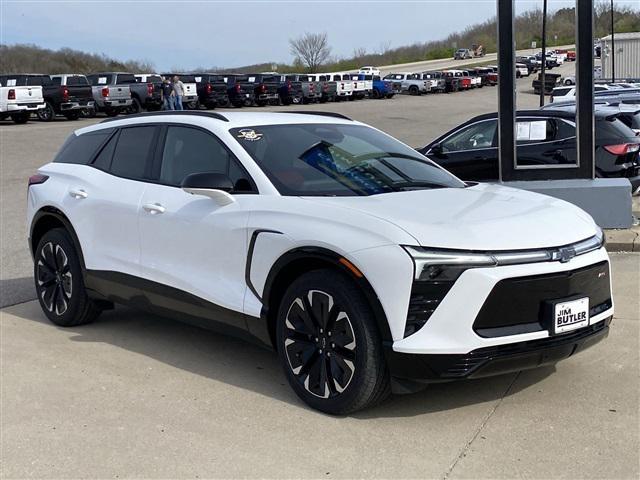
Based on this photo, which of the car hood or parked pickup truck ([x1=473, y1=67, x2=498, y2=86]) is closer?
the car hood

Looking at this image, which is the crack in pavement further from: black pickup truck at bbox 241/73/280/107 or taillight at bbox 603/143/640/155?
black pickup truck at bbox 241/73/280/107

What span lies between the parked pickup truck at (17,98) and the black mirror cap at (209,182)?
87.3 ft

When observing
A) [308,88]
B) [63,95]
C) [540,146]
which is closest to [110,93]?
[63,95]

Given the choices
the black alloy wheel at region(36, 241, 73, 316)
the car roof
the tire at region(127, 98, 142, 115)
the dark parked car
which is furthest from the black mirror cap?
the tire at region(127, 98, 142, 115)

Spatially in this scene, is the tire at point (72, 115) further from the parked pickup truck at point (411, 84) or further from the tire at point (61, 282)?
the parked pickup truck at point (411, 84)

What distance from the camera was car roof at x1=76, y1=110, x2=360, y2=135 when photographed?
205 inches

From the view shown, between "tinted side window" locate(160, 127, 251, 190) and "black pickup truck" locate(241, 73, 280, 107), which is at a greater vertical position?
"black pickup truck" locate(241, 73, 280, 107)

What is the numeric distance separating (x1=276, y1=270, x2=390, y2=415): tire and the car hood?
46cm

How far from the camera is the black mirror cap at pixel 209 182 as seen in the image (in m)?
4.66

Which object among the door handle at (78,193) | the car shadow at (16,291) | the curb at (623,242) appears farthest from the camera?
the curb at (623,242)

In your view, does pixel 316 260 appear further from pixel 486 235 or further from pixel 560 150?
pixel 560 150

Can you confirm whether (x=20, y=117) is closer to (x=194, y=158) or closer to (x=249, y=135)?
(x=194, y=158)

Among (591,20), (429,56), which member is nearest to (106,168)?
(591,20)

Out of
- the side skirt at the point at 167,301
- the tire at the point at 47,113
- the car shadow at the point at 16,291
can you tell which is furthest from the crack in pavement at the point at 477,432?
the tire at the point at 47,113
